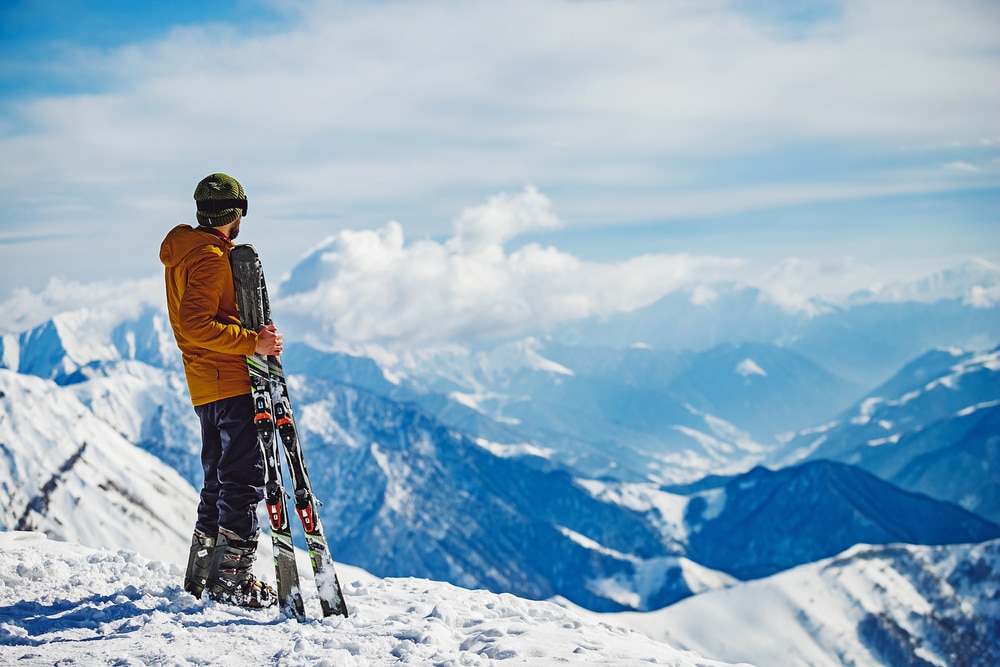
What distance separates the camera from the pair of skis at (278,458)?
385 inches

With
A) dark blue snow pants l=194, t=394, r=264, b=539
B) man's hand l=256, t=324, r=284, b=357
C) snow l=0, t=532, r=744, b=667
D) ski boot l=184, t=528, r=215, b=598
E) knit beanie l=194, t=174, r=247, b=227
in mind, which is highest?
knit beanie l=194, t=174, r=247, b=227

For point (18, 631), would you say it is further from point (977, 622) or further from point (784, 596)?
point (977, 622)

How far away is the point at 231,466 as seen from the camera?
998 cm

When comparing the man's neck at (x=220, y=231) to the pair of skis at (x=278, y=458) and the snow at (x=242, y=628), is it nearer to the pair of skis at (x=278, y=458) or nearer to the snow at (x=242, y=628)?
the pair of skis at (x=278, y=458)

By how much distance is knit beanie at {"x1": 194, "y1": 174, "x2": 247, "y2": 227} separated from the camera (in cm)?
975

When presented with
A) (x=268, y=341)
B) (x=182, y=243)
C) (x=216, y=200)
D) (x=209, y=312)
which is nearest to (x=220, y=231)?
(x=216, y=200)

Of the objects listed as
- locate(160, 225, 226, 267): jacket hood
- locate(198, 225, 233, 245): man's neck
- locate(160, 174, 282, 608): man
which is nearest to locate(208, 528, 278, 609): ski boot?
locate(160, 174, 282, 608): man

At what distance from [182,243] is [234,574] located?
178 inches

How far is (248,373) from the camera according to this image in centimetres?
993

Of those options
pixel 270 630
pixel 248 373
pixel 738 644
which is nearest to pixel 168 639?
pixel 270 630

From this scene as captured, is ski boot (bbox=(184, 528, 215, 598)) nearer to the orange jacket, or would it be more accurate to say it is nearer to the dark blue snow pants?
the dark blue snow pants

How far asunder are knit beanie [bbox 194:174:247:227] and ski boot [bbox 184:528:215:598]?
430 cm

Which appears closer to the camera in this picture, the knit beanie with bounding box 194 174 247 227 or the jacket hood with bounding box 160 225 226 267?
the jacket hood with bounding box 160 225 226 267

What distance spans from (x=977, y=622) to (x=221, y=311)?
230m
